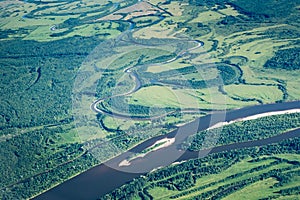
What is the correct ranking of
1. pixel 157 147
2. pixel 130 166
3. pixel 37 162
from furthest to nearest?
1. pixel 157 147
2. pixel 37 162
3. pixel 130 166

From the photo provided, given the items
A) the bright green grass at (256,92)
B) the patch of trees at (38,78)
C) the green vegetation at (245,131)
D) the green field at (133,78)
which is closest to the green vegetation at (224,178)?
the green field at (133,78)

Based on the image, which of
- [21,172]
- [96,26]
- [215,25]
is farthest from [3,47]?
[21,172]

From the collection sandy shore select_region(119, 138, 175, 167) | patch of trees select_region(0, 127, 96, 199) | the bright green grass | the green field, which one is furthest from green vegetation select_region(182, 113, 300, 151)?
patch of trees select_region(0, 127, 96, 199)

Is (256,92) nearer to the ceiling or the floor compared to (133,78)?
nearer to the floor

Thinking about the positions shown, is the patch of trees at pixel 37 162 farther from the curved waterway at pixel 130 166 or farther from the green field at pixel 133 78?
the curved waterway at pixel 130 166

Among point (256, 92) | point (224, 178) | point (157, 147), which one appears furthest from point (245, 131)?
point (256, 92)

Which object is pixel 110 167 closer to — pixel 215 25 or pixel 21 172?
pixel 21 172

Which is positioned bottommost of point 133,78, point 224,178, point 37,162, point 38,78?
point 224,178

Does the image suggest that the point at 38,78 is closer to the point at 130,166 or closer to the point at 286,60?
the point at 130,166
